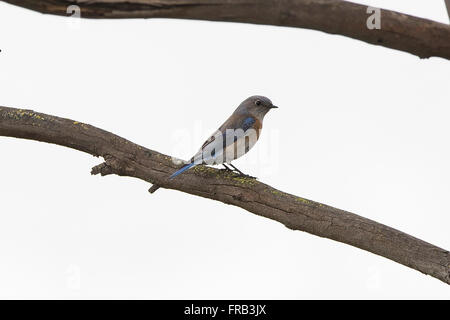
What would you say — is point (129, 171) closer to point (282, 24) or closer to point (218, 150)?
point (218, 150)

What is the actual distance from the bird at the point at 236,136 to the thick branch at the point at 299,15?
1837mm

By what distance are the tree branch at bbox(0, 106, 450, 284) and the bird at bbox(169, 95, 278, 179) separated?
5.1 inches

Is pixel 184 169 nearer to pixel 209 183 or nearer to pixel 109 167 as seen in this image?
pixel 209 183

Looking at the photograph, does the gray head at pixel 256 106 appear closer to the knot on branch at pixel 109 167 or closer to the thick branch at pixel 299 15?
the knot on branch at pixel 109 167

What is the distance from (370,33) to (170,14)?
0.91 metres

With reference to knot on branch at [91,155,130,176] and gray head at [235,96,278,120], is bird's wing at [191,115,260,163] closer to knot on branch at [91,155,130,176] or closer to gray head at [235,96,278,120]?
gray head at [235,96,278,120]

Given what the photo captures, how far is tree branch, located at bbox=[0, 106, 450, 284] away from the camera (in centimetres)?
407

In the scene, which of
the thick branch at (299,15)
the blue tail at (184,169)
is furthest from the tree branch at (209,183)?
the thick branch at (299,15)

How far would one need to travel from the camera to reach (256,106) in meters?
5.00

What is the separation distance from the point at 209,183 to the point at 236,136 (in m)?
0.44

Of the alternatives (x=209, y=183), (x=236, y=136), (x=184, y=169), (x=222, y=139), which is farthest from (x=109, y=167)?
(x=236, y=136)

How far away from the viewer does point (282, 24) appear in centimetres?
280

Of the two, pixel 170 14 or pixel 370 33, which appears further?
pixel 370 33

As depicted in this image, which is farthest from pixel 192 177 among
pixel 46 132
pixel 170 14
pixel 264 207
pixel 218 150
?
pixel 170 14
